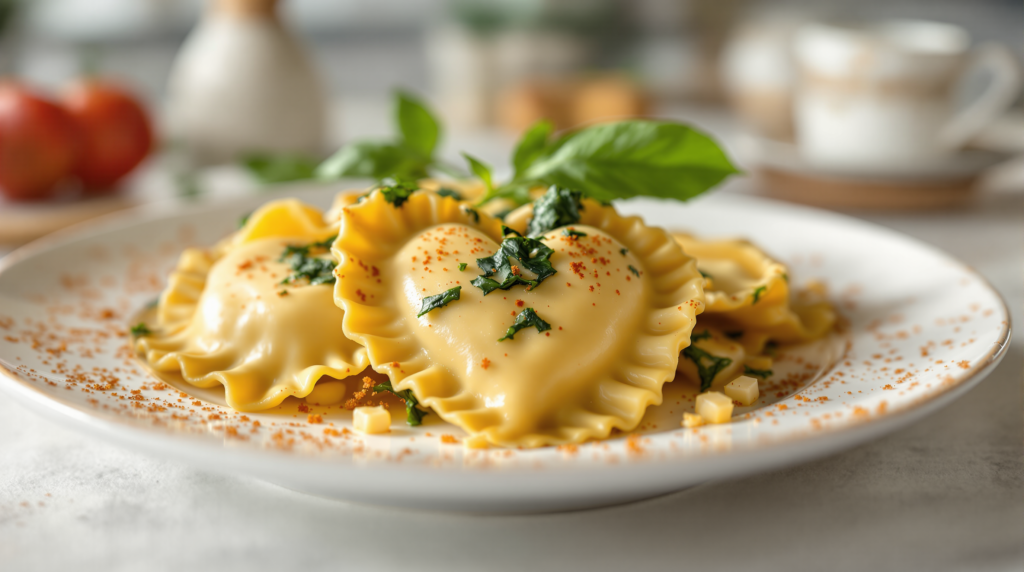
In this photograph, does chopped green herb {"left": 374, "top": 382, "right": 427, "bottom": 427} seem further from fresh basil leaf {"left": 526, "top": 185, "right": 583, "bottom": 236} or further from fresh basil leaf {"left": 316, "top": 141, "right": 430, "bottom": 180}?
fresh basil leaf {"left": 316, "top": 141, "right": 430, "bottom": 180}

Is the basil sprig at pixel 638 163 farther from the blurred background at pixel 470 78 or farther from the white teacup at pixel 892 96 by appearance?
the white teacup at pixel 892 96

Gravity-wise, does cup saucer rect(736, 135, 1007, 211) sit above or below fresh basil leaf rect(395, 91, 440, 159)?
below

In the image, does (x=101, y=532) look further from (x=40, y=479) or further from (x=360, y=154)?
(x=360, y=154)

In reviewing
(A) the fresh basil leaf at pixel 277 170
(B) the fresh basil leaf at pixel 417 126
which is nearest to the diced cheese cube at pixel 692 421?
(B) the fresh basil leaf at pixel 417 126

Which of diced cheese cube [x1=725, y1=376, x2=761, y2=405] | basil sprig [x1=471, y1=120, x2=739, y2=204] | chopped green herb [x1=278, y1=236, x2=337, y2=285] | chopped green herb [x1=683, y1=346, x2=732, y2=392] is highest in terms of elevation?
basil sprig [x1=471, y1=120, x2=739, y2=204]

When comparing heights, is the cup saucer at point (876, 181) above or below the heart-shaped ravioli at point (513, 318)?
below

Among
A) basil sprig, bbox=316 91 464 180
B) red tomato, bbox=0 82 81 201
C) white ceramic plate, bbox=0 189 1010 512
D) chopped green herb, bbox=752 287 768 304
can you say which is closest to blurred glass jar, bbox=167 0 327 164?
red tomato, bbox=0 82 81 201
